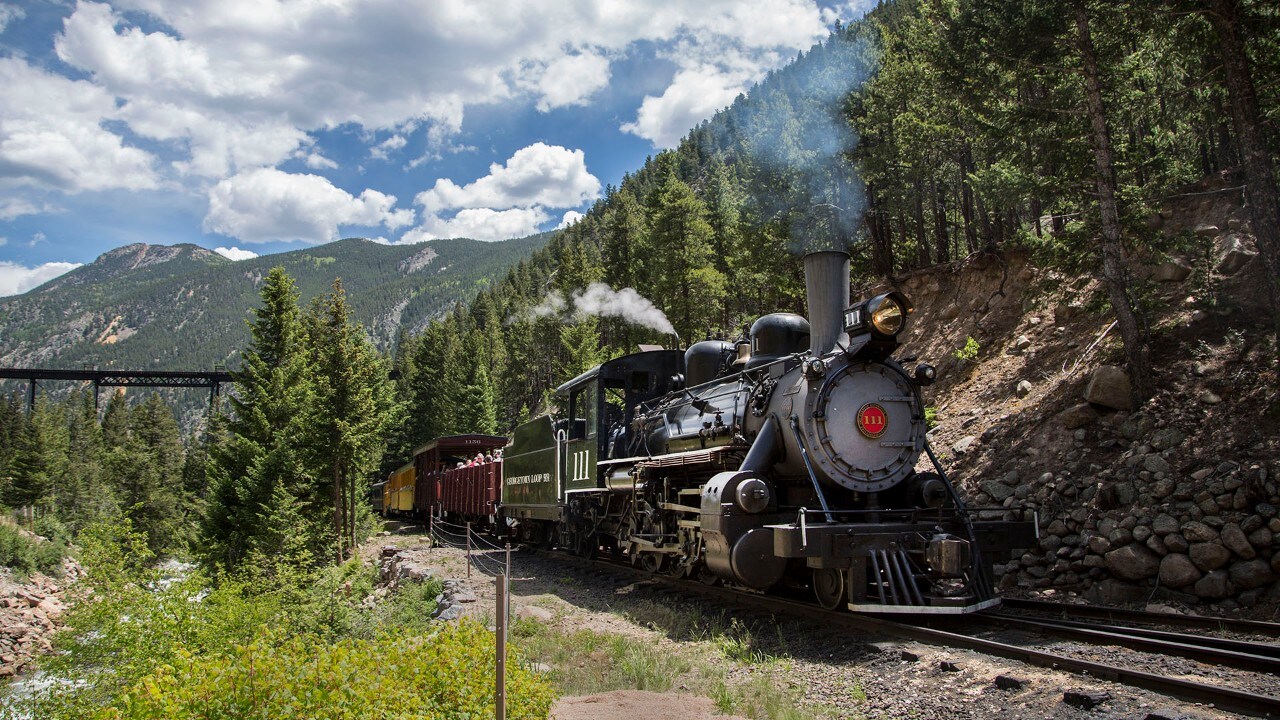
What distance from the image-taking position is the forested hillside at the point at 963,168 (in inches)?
507

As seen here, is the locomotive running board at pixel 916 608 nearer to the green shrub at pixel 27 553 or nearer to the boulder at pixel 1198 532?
the boulder at pixel 1198 532

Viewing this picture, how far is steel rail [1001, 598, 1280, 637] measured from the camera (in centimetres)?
750

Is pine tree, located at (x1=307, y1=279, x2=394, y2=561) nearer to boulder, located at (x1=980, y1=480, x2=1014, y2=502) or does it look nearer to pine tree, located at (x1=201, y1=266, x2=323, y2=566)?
pine tree, located at (x1=201, y1=266, x2=323, y2=566)

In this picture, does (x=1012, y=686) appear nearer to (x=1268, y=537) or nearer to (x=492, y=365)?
(x=1268, y=537)

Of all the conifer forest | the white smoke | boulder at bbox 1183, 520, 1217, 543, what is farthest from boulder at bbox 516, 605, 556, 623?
the white smoke

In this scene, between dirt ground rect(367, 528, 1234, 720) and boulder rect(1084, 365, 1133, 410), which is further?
boulder rect(1084, 365, 1133, 410)

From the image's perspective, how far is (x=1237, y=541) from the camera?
966 centimetres

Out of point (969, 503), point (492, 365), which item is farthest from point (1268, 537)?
point (492, 365)

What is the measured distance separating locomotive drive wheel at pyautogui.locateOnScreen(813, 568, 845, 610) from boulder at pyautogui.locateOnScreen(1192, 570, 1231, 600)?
4.77 meters

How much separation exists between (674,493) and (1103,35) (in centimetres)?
1164

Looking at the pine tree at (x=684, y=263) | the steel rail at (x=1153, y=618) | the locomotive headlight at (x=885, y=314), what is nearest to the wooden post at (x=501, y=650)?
the locomotive headlight at (x=885, y=314)

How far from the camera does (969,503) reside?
14.0 meters

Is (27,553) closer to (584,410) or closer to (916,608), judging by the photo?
(584,410)

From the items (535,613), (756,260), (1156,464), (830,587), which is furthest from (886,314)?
(756,260)
